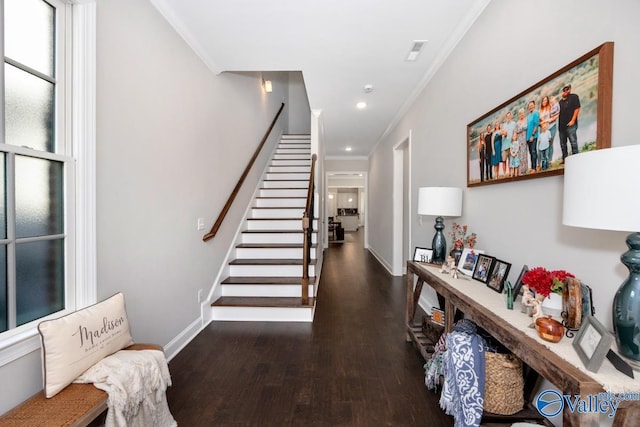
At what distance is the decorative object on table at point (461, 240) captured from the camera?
2197 millimetres

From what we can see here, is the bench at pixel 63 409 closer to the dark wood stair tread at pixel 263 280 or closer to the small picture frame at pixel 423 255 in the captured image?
the dark wood stair tread at pixel 263 280

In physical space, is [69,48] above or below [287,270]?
above

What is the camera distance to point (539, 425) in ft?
4.61

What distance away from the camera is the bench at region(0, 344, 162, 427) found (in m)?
1.07

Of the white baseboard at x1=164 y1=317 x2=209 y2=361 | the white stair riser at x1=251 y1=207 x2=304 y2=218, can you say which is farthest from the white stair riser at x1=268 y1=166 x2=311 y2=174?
the white baseboard at x1=164 y1=317 x2=209 y2=361

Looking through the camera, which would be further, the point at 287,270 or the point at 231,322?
the point at 287,270

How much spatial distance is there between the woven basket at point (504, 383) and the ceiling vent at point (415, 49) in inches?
96.6

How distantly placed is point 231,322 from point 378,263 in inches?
157

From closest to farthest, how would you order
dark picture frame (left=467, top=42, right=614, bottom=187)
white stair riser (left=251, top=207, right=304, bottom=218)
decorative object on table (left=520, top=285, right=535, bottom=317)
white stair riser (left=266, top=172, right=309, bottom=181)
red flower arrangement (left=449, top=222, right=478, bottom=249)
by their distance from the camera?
dark picture frame (left=467, top=42, right=614, bottom=187) → decorative object on table (left=520, top=285, right=535, bottom=317) → red flower arrangement (left=449, top=222, right=478, bottom=249) → white stair riser (left=251, top=207, right=304, bottom=218) → white stair riser (left=266, top=172, right=309, bottom=181)

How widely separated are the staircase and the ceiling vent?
2447 mm

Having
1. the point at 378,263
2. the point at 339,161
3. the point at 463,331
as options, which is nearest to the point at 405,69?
A: the point at 463,331

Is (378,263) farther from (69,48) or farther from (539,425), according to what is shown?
(69,48)

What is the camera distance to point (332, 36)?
8.00 ft

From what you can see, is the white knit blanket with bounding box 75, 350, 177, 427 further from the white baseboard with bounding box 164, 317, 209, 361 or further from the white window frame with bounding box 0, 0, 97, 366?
the white baseboard with bounding box 164, 317, 209, 361
